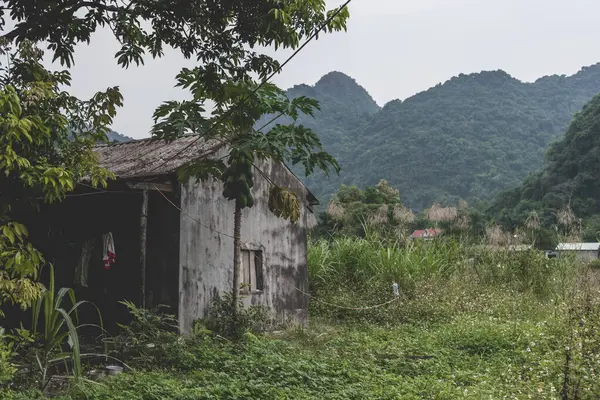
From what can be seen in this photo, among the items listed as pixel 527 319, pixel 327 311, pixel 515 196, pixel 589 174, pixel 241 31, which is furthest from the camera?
pixel 515 196

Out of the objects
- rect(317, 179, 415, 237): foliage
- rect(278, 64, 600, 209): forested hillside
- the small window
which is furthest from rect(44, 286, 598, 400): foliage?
rect(278, 64, 600, 209): forested hillside

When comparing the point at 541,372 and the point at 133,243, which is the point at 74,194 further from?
the point at 541,372

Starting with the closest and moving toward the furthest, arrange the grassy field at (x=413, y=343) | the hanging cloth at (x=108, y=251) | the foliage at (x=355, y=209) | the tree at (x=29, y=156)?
the tree at (x=29, y=156)
the grassy field at (x=413, y=343)
the hanging cloth at (x=108, y=251)
the foliage at (x=355, y=209)

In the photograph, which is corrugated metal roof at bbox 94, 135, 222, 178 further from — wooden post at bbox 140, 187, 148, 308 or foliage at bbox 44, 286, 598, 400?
foliage at bbox 44, 286, 598, 400

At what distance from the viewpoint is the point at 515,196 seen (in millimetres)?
40062

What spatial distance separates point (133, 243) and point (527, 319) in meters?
7.38

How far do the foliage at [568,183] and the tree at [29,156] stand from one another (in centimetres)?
3088

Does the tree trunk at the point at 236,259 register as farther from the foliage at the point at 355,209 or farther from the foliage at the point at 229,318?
the foliage at the point at 355,209

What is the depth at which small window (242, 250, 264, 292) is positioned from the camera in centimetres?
1195

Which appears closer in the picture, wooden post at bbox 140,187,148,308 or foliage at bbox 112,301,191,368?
foliage at bbox 112,301,191,368

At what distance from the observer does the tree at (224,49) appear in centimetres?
776

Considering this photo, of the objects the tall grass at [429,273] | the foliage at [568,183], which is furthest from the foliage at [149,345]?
the foliage at [568,183]

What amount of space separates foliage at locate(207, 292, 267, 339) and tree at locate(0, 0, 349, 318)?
0.89 feet

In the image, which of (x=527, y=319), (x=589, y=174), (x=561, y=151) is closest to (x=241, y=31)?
(x=527, y=319)
